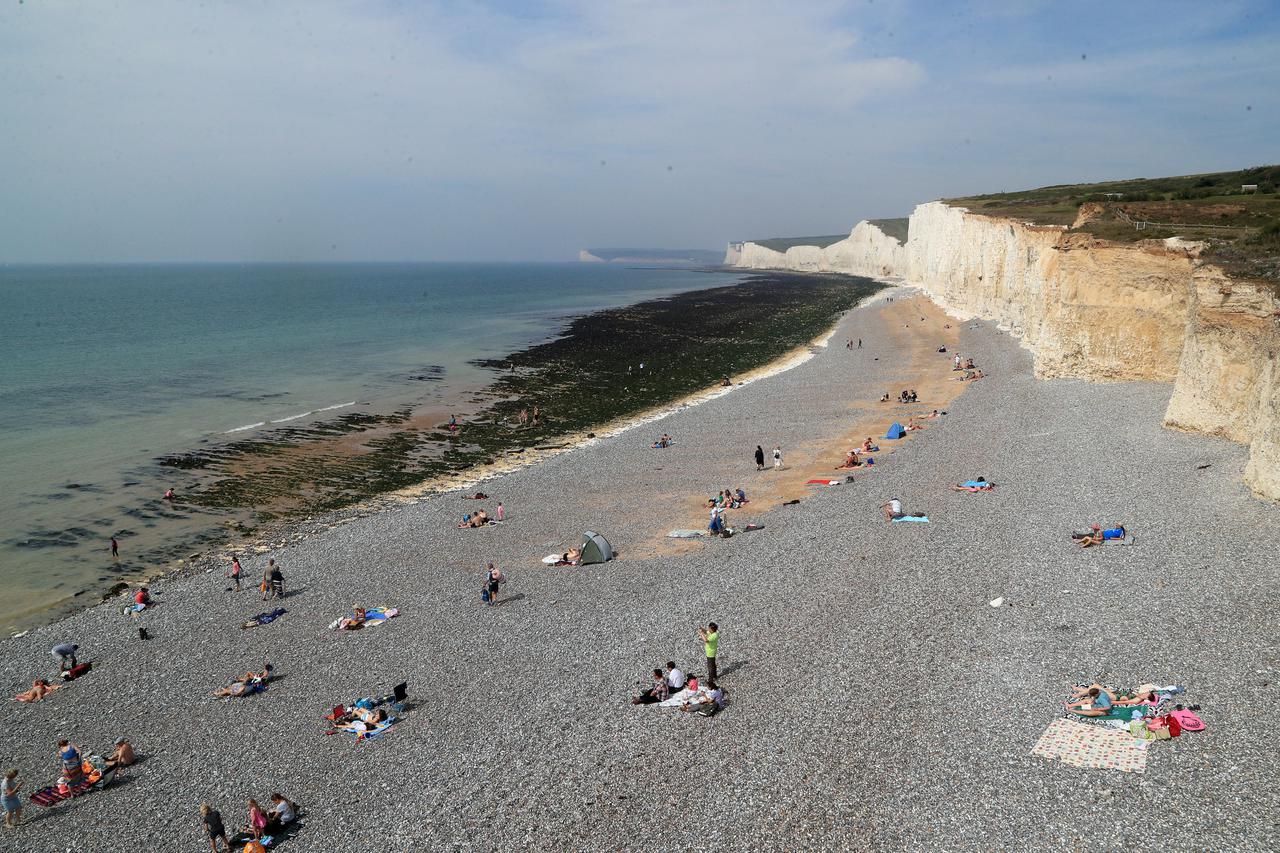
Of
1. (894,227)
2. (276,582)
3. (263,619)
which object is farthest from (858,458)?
(894,227)

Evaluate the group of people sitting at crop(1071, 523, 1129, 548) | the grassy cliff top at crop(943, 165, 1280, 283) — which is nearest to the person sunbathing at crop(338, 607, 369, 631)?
the group of people sitting at crop(1071, 523, 1129, 548)

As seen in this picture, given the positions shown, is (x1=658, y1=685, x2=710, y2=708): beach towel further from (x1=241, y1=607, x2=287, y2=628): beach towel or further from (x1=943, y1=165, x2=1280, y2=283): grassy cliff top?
(x1=943, y1=165, x2=1280, y2=283): grassy cliff top

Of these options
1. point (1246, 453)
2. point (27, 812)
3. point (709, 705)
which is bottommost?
point (27, 812)

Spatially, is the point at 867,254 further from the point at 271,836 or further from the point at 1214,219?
the point at 271,836

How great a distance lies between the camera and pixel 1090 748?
→ 10258 millimetres

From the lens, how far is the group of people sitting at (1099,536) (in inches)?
669

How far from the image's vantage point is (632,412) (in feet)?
129

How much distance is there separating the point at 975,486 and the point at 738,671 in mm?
12212

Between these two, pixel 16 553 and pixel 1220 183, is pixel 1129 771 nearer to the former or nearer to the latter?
pixel 16 553

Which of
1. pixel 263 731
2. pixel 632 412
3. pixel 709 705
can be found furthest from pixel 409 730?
pixel 632 412

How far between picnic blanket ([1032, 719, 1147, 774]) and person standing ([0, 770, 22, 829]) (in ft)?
51.3

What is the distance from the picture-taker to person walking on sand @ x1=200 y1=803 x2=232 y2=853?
33.5ft

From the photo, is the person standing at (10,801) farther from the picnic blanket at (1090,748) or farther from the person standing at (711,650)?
the picnic blanket at (1090,748)

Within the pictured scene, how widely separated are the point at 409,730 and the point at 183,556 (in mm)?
13742
